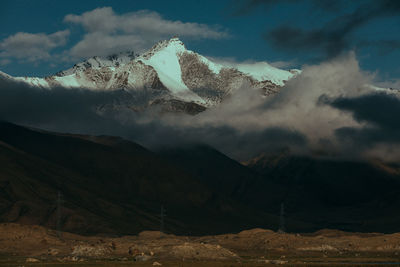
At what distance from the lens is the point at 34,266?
177875 millimetres

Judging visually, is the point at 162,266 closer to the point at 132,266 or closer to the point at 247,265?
the point at 132,266

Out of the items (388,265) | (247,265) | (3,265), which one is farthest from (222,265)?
(3,265)

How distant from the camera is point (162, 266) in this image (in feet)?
583

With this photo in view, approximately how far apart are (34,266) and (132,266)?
22992 mm

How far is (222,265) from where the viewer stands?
181500 mm

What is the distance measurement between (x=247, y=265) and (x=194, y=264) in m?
15.5

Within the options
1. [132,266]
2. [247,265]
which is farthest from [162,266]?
[247,265]

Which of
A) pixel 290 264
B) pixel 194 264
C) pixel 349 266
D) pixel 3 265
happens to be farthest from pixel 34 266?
pixel 349 266

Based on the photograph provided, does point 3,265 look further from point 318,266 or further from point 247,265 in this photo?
point 318,266

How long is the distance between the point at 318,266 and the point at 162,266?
36.1 meters

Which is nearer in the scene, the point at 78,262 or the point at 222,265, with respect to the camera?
the point at 222,265

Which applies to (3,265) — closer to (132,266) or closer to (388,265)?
(132,266)

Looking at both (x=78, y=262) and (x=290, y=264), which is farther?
(x=78, y=262)

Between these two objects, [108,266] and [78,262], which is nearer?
[108,266]
